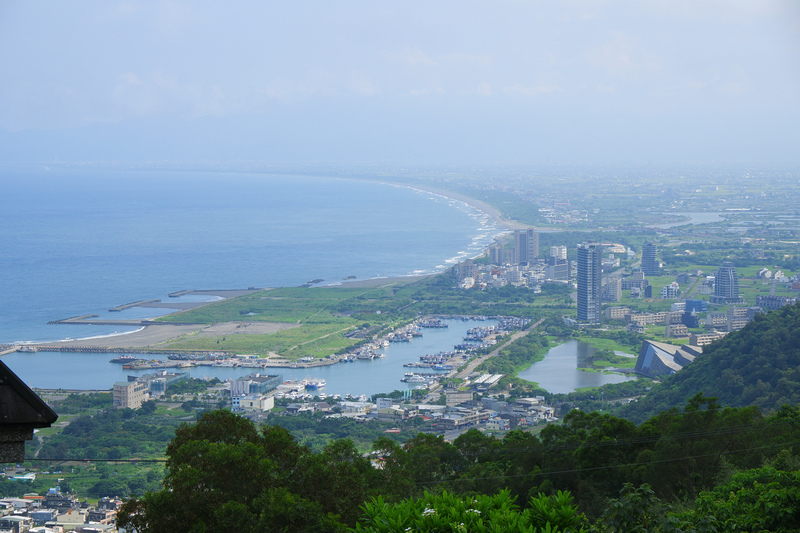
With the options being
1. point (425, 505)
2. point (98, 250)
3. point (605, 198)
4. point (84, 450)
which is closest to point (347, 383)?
point (84, 450)

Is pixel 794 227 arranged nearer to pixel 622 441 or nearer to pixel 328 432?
pixel 328 432

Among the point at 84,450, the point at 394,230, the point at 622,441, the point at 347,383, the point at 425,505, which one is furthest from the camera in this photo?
the point at 394,230

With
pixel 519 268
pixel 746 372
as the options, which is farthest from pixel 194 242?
pixel 746 372

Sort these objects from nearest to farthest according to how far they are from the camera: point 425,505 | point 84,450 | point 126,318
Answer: point 425,505 → point 84,450 → point 126,318

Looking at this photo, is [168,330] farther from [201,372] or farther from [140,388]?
[140,388]

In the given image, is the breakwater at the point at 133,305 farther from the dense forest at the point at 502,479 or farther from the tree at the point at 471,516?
the tree at the point at 471,516

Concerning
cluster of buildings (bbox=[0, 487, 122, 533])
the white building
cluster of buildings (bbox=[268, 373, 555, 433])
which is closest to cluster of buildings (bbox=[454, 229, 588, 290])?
cluster of buildings (bbox=[268, 373, 555, 433])
